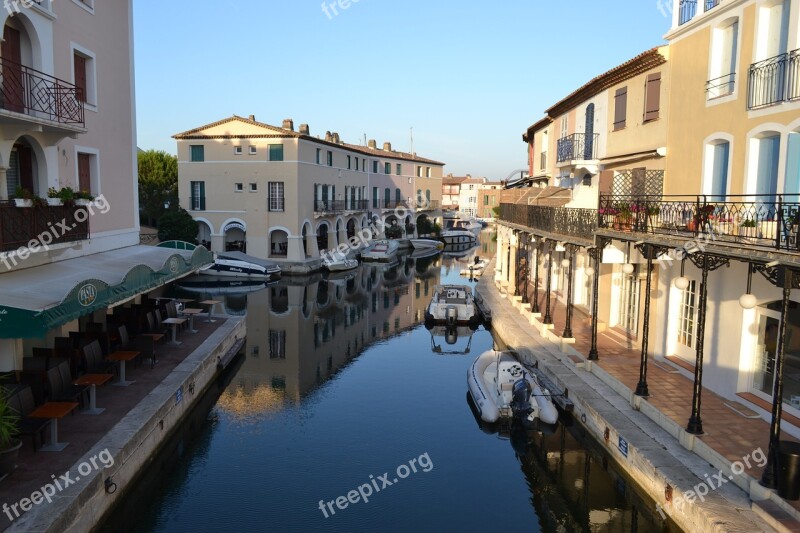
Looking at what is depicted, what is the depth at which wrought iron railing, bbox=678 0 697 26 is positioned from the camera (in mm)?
15328

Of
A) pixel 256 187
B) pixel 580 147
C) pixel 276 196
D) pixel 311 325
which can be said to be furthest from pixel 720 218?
pixel 256 187

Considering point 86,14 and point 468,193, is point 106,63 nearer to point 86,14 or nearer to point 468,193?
point 86,14

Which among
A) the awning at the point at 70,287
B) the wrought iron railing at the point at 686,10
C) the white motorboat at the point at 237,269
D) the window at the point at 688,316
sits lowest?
the white motorboat at the point at 237,269

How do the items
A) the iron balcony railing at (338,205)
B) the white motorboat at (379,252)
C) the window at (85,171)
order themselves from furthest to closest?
1. the white motorboat at (379,252)
2. the iron balcony railing at (338,205)
3. the window at (85,171)

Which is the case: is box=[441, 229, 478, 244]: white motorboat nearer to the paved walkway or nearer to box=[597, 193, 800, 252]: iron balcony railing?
the paved walkway

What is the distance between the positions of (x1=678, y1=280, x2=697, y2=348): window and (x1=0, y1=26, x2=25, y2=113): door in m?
16.3

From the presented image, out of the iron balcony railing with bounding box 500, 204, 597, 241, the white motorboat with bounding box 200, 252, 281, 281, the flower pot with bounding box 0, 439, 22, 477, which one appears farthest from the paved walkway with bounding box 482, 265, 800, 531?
the white motorboat with bounding box 200, 252, 281, 281

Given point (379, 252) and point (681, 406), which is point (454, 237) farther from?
point (681, 406)

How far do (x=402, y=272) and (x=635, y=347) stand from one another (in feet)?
103

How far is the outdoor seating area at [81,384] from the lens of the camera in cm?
1025

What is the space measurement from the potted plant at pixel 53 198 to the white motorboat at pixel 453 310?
1714cm

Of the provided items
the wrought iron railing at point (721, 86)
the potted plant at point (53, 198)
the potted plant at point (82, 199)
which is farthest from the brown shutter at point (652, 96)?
the potted plant at point (53, 198)

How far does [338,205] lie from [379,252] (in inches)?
221

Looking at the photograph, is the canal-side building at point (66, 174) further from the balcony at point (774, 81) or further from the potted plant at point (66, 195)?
the balcony at point (774, 81)
